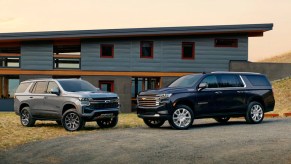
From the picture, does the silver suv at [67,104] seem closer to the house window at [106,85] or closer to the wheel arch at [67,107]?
the wheel arch at [67,107]

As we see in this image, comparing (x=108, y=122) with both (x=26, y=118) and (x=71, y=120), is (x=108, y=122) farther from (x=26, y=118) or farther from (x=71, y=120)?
(x=26, y=118)

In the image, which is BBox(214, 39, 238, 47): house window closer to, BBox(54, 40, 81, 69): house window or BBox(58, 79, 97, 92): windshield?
BBox(54, 40, 81, 69): house window

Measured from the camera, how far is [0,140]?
48.0 feet

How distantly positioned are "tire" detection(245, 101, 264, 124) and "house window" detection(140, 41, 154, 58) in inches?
642

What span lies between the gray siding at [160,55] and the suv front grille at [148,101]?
1694 cm

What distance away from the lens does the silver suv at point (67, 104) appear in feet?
55.0

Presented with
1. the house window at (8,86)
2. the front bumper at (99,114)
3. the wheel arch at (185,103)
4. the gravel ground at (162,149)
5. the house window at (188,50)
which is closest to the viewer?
the gravel ground at (162,149)

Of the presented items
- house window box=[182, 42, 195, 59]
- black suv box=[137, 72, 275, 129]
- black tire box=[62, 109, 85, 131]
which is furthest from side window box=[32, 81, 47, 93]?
house window box=[182, 42, 195, 59]

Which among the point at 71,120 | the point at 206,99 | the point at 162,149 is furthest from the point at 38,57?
the point at 162,149

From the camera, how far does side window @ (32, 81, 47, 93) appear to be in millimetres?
18859

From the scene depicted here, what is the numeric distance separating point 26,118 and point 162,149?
31.8 ft

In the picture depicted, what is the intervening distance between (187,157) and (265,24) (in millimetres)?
24803

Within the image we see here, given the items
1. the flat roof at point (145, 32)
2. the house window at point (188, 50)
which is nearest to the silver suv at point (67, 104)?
the flat roof at point (145, 32)

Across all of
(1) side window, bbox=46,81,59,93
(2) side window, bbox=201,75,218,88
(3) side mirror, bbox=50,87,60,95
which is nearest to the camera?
(2) side window, bbox=201,75,218,88
